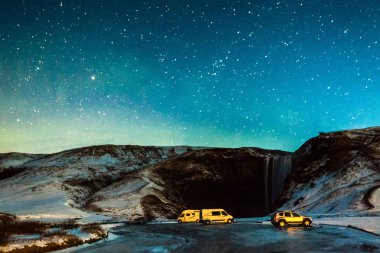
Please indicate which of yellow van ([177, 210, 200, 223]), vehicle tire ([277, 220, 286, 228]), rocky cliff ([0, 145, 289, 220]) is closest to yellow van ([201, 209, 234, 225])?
yellow van ([177, 210, 200, 223])

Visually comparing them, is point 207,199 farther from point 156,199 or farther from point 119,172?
point 119,172

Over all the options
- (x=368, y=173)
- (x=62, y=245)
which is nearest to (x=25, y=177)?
(x=368, y=173)

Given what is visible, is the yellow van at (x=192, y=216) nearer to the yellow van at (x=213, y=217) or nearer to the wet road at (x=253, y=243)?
the yellow van at (x=213, y=217)

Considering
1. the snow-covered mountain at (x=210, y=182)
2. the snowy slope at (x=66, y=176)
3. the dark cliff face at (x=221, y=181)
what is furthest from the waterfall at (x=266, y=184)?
the snowy slope at (x=66, y=176)

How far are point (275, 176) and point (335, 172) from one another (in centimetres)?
1724

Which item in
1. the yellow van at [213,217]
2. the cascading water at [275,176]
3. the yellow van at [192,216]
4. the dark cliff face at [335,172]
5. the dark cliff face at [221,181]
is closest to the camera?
the yellow van at [213,217]

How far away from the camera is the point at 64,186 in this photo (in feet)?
306

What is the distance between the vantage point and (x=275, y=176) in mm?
93125

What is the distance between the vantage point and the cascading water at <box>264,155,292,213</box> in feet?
298

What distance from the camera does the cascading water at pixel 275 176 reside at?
90875 mm

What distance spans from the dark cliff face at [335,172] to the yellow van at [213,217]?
19.8m

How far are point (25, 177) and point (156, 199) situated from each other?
39.5m

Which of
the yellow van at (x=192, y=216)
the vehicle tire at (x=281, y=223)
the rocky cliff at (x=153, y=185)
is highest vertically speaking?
the rocky cliff at (x=153, y=185)

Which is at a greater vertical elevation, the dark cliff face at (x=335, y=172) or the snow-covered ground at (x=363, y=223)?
the dark cliff face at (x=335, y=172)
